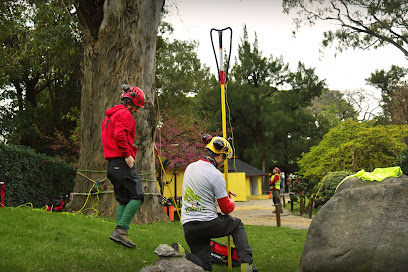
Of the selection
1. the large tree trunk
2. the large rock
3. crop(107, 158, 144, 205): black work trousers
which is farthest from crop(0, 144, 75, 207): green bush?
the large rock

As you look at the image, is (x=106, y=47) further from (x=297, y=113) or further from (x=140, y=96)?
(x=297, y=113)

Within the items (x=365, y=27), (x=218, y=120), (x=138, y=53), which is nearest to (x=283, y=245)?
(x=138, y=53)

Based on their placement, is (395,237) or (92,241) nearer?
(395,237)

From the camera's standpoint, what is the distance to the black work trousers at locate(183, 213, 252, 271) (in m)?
5.26

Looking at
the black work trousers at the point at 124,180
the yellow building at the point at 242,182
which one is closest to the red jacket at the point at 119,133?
the black work trousers at the point at 124,180

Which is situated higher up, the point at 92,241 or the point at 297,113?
the point at 297,113

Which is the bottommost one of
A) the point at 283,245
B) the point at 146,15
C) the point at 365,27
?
the point at 283,245

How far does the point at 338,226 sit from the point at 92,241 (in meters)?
3.34

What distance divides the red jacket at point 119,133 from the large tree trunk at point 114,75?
3.92m

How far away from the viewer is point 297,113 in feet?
161

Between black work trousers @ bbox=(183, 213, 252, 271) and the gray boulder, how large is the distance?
1.74 feet

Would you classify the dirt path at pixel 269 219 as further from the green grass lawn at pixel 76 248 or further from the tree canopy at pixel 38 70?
the tree canopy at pixel 38 70

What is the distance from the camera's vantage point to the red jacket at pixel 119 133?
6.05 m

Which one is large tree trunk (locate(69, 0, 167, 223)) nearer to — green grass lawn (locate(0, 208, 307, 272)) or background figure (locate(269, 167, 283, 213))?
green grass lawn (locate(0, 208, 307, 272))
